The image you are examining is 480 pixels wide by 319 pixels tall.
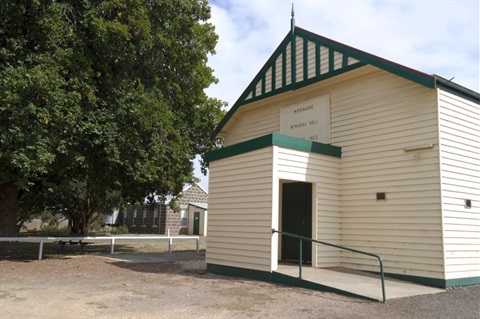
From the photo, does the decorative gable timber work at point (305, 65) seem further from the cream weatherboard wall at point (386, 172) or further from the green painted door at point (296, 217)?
the green painted door at point (296, 217)

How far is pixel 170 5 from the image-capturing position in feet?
51.4

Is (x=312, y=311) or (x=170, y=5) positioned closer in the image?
(x=312, y=311)

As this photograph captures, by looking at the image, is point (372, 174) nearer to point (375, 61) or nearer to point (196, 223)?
point (375, 61)

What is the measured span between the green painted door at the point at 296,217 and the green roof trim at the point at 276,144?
1231 millimetres

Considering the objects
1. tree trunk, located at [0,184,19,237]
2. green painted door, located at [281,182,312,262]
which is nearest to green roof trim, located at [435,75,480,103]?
A: green painted door, located at [281,182,312,262]

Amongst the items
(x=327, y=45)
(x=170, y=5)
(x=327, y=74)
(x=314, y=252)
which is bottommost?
(x=314, y=252)

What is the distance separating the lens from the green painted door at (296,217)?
12188 mm

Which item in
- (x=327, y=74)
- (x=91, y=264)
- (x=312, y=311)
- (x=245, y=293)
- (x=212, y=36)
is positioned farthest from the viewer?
(x=212, y=36)

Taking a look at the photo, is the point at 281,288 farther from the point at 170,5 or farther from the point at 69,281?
the point at 170,5

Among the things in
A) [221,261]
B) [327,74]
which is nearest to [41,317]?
[221,261]

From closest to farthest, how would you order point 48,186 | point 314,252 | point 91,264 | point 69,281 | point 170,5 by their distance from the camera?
point 69,281 < point 314,252 < point 91,264 < point 170,5 < point 48,186

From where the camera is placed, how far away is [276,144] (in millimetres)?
10570

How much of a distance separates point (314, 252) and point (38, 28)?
34.7 feet

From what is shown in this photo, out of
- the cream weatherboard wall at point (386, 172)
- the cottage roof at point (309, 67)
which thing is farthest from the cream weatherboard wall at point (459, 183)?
the cottage roof at point (309, 67)
